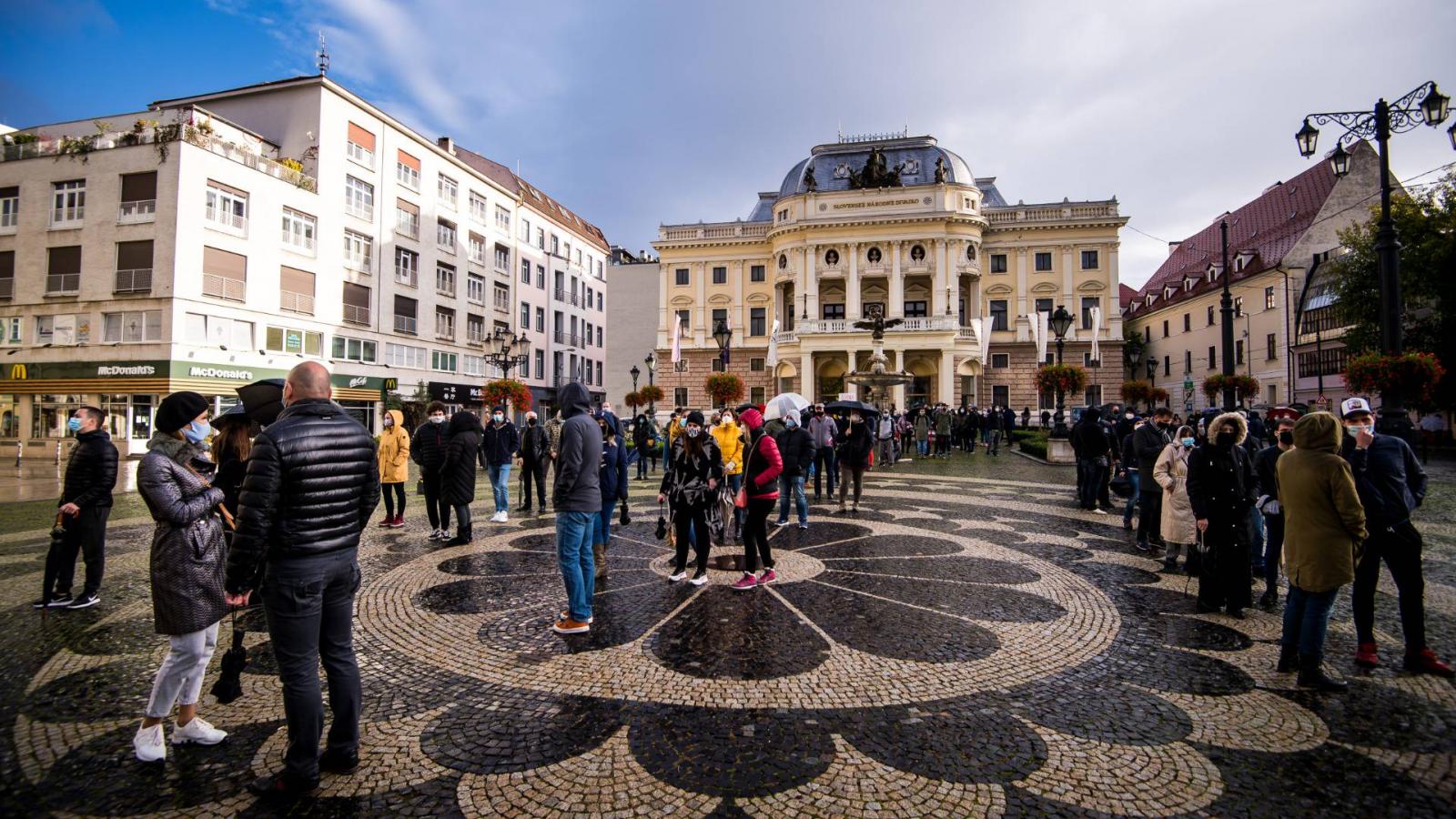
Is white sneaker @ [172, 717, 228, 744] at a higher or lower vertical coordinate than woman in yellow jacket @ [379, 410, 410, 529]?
lower

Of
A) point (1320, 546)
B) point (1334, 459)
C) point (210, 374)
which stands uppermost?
point (210, 374)

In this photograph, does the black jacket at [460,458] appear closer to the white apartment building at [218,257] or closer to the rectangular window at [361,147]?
the white apartment building at [218,257]

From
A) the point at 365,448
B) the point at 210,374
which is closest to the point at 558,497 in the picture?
the point at 365,448

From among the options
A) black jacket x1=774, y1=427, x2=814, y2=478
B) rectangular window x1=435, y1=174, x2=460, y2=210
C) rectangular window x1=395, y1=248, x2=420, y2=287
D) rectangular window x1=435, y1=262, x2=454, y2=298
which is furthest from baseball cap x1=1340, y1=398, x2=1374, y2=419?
rectangular window x1=435, y1=174, x2=460, y2=210

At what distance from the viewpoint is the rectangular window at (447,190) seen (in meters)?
43.9

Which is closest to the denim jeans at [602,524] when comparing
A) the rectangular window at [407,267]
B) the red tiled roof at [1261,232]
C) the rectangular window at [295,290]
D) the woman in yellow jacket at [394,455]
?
the woman in yellow jacket at [394,455]

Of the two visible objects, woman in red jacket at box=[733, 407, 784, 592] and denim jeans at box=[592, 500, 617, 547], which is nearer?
denim jeans at box=[592, 500, 617, 547]

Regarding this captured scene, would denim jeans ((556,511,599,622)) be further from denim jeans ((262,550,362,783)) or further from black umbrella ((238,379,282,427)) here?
black umbrella ((238,379,282,427))

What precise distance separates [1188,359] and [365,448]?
6106 centimetres

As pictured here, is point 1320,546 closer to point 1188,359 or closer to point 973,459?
point 973,459

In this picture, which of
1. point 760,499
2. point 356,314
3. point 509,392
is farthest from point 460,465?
point 356,314

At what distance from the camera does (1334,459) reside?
4359 mm

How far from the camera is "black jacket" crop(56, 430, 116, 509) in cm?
560

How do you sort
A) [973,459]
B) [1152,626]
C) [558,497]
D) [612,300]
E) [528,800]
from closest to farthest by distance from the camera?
[528,800]
[558,497]
[1152,626]
[973,459]
[612,300]
